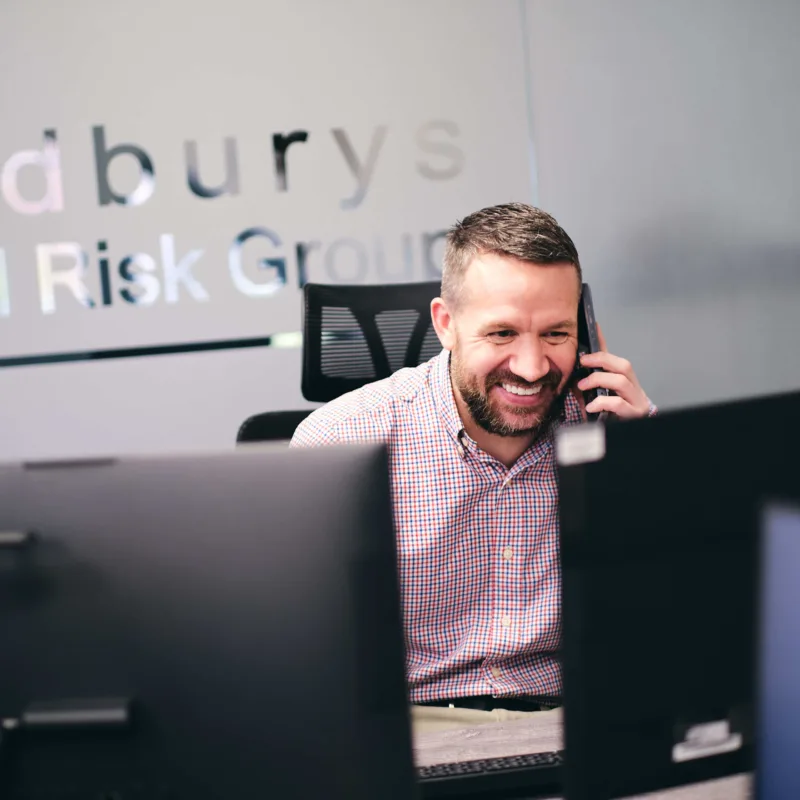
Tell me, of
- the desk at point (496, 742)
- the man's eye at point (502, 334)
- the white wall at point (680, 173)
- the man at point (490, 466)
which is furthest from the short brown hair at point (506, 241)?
the white wall at point (680, 173)

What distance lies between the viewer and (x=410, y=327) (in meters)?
1.89

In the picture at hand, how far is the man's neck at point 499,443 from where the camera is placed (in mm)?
1446

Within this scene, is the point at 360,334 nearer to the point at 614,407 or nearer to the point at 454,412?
the point at 454,412

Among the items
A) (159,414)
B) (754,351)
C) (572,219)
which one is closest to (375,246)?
(572,219)

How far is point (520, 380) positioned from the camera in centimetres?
139

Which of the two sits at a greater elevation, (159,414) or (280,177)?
(280,177)

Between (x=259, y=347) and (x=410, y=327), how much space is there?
3.97ft

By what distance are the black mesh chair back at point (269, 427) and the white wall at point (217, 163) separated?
128cm

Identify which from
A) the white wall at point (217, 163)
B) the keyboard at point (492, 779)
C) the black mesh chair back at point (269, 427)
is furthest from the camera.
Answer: the white wall at point (217, 163)

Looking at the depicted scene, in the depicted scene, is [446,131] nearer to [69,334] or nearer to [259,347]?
[259,347]

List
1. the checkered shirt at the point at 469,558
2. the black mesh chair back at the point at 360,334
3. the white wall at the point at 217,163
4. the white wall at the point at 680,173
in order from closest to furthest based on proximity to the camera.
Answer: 1. the checkered shirt at the point at 469,558
2. the black mesh chair back at the point at 360,334
3. the white wall at the point at 217,163
4. the white wall at the point at 680,173

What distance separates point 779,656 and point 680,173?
2815 millimetres

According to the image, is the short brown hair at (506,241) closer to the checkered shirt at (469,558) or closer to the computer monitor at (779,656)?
the checkered shirt at (469,558)

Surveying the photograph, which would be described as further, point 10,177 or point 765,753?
point 10,177
